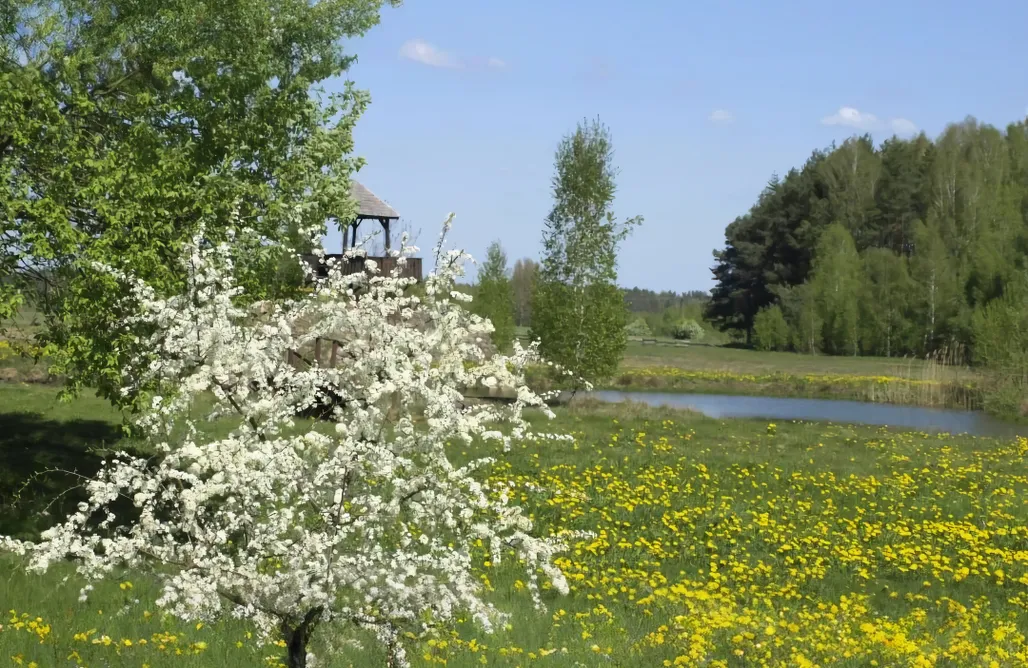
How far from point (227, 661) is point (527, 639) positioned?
2834mm

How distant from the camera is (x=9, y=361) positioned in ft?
102

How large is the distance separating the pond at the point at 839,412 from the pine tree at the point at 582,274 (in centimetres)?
→ 265

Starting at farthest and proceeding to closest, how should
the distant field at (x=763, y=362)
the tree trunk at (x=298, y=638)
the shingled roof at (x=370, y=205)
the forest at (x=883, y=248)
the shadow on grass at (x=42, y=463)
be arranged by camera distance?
the forest at (x=883, y=248) → the distant field at (x=763, y=362) → the shingled roof at (x=370, y=205) → the shadow on grass at (x=42, y=463) → the tree trunk at (x=298, y=638)

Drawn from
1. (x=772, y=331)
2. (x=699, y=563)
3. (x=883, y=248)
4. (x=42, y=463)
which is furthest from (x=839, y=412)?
(x=883, y=248)

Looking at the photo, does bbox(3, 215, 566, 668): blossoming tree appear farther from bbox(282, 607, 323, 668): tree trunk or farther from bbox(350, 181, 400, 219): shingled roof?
bbox(350, 181, 400, 219): shingled roof

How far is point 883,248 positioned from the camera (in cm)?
9169

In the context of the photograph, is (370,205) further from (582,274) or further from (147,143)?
(147,143)

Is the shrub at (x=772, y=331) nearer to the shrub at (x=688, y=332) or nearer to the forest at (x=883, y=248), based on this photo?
the forest at (x=883, y=248)

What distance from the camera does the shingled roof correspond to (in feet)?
102

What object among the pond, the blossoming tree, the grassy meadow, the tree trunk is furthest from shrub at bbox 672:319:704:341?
the tree trunk

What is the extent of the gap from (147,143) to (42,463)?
20.6ft

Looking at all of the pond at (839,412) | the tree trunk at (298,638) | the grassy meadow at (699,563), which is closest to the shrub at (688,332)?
the pond at (839,412)

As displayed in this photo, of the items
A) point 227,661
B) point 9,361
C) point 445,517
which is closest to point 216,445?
point 445,517

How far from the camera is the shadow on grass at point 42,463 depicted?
13.9m
